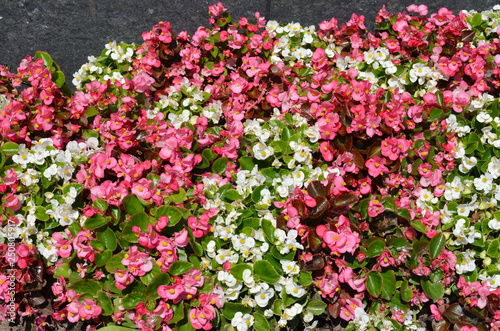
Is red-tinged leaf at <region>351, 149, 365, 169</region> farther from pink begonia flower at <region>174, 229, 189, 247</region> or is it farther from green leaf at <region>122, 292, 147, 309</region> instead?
green leaf at <region>122, 292, 147, 309</region>

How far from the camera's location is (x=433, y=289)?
1.94 meters

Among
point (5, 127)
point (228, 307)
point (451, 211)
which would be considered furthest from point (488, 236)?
point (5, 127)

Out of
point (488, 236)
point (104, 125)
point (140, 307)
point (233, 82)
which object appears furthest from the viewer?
point (233, 82)

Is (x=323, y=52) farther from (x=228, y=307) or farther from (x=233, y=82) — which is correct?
(x=228, y=307)

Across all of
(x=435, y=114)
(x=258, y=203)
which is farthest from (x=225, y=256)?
(x=435, y=114)

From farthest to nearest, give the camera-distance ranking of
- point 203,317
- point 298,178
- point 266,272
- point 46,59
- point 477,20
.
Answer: point 477,20
point 46,59
point 298,178
point 266,272
point 203,317

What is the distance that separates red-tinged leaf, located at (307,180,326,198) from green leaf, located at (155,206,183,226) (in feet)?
1.70

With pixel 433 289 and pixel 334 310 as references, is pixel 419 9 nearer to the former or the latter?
pixel 433 289

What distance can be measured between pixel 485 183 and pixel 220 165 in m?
1.12

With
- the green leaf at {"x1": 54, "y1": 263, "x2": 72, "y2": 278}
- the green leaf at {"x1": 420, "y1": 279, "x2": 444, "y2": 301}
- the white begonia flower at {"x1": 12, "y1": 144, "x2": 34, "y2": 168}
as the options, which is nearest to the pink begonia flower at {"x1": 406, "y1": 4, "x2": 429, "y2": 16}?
the green leaf at {"x1": 420, "y1": 279, "x2": 444, "y2": 301}

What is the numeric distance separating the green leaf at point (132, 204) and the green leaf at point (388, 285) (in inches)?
39.6

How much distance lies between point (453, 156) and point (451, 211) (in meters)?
0.24

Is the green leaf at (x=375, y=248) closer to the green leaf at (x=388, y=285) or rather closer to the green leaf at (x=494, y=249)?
the green leaf at (x=388, y=285)

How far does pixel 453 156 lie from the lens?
2.09 meters
